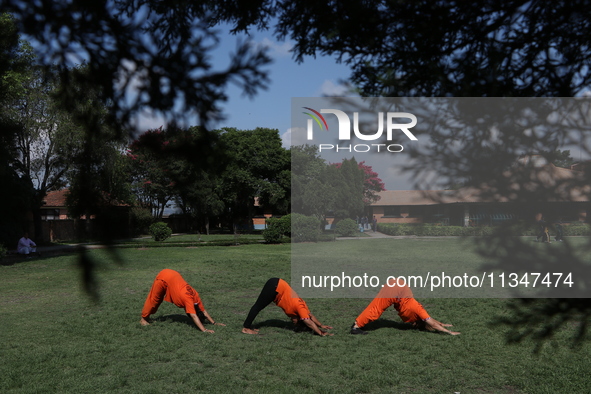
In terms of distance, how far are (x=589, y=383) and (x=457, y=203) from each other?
3.93 meters

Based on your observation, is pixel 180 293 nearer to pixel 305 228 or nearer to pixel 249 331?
pixel 249 331

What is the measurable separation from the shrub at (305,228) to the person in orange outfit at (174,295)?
17133 millimetres

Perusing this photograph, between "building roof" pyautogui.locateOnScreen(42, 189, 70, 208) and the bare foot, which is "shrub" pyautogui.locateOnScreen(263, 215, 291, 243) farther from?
"building roof" pyautogui.locateOnScreen(42, 189, 70, 208)

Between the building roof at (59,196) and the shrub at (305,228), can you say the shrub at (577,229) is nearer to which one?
the building roof at (59,196)

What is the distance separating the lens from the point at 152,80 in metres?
2.40

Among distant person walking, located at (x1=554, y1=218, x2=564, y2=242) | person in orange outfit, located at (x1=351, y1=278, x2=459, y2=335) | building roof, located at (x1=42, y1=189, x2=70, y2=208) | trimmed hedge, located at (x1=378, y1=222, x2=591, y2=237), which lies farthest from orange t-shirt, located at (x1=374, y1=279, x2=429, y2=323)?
building roof, located at (x1=42, y1=189, x2=70, y2=208)

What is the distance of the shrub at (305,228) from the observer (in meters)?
26.5

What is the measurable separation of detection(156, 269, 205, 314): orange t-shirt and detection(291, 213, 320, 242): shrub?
56.4 ft

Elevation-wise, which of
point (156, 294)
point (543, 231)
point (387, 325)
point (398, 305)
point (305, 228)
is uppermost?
point (543, 231)

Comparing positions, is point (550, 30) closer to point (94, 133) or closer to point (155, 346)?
point (94, 133)

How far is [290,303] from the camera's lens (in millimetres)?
8078

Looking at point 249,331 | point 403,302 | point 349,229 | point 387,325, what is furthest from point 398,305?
point 349,229

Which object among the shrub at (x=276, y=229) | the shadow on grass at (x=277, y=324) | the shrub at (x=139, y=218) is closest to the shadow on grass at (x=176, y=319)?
the shadow on grass at (x=277, y=324)

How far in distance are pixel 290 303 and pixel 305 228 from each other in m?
18.9
